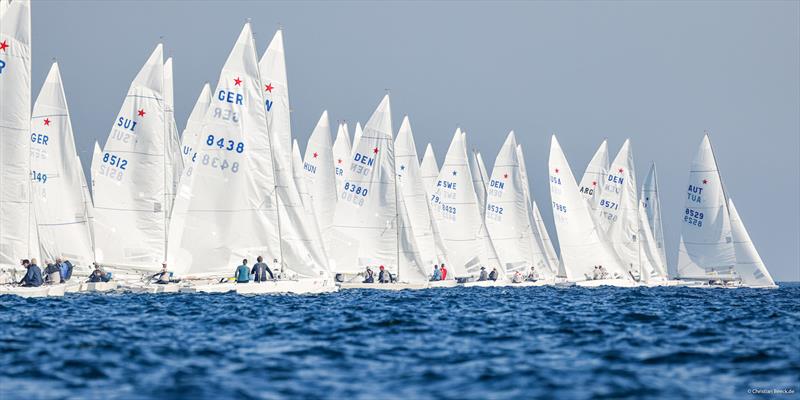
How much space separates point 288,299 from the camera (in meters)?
32.3

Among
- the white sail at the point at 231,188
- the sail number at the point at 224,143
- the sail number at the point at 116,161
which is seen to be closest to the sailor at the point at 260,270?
the white sail at the point at 231,188

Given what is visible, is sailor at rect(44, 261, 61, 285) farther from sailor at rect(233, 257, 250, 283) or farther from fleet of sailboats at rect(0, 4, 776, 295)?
sailor at rect(233, 257, 250, 283)

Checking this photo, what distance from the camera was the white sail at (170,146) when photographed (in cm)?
4322

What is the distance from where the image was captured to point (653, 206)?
248 feet

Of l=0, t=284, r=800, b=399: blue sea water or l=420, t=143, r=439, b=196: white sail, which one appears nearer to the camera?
l=0, t=284, r=800, b=399: blue sea water

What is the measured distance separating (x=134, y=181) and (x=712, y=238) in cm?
3586

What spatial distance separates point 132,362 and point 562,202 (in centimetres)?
4632

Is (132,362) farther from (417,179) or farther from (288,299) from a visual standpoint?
(417,179)

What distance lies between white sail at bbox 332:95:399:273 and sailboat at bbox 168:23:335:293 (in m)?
11.1

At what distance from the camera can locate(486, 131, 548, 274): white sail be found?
206ft

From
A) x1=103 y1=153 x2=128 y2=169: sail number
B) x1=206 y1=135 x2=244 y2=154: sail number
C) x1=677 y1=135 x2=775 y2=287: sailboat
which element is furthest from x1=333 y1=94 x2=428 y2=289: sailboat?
x1=677 y1=135 x2=775 y2=287: sailboat

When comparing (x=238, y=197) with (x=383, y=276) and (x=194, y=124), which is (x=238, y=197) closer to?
(x=383, y=276)

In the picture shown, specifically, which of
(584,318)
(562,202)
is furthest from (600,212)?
(584,318)

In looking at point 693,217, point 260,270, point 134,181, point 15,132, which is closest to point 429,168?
point 693,217
